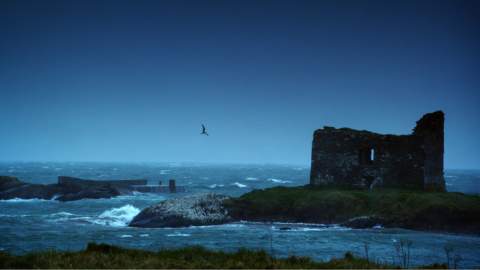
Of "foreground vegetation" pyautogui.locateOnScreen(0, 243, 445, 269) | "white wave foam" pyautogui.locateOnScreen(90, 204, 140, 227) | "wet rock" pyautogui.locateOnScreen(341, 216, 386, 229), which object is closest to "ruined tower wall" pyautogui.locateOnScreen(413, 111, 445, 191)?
"wet rock" pyautogui.locateOnScreen(341, 216, 386, 229)

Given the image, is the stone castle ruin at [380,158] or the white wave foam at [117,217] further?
the stone castle ruin at [380,158]

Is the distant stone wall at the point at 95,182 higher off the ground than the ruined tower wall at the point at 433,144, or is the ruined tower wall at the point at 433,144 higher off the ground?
the ruined tower wall at the point at 433,144

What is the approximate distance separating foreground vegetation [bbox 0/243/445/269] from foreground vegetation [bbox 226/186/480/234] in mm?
18954

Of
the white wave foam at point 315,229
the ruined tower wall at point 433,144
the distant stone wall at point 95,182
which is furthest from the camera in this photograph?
the distant stone wall at point 95,182

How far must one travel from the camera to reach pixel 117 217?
143 feet

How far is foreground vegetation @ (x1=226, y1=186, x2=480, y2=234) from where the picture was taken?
34094 mm

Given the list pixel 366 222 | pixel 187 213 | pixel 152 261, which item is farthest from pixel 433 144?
pixel 152 261

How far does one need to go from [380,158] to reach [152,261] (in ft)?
102

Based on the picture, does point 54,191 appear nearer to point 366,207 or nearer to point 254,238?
point 254,238

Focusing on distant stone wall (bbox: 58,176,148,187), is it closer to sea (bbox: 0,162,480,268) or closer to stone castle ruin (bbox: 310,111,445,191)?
sea (bbox: 0,162,480,268)

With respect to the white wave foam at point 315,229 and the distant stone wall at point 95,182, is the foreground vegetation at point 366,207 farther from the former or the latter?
the distant stone wall at point 95,182

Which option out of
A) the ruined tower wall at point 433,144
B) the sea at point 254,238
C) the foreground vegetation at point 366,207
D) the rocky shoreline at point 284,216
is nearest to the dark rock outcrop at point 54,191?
the sea at point 254,238

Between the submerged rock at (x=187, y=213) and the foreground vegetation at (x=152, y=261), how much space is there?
765 inches

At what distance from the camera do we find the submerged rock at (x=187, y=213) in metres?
37.2
